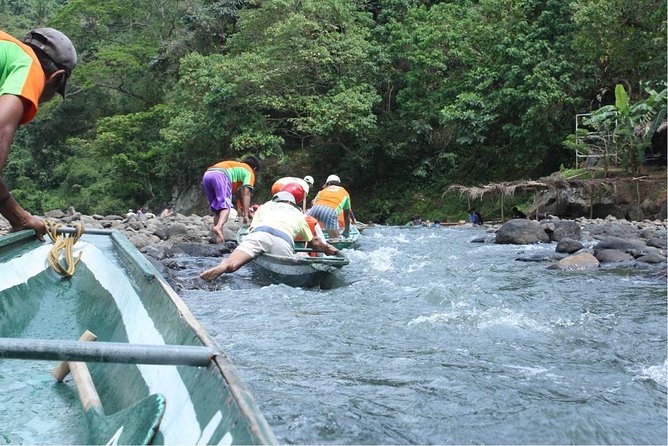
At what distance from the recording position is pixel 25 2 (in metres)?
43.9

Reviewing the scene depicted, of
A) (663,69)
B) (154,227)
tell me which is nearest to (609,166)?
(663,69)

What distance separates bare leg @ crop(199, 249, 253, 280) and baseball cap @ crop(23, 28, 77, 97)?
362 centimetres

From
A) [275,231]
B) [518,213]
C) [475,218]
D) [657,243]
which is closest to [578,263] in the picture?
[657,243]

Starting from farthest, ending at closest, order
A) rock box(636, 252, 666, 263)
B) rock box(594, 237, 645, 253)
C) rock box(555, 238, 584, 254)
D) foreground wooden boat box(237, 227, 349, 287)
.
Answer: rock box(555, 238, 584, 254)
rock box(594, 237, 645, 253)
rock box(636, 252, 666, 263)
foreground wooden boat box(237, 227, 349, 287)

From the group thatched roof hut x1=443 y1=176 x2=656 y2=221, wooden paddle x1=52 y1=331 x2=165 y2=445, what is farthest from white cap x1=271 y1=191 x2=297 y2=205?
thatched roof hut x1=443 y1=176 x2=656 y2=221

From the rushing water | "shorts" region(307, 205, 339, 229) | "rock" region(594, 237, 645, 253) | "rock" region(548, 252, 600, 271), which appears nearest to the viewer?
the rushing water

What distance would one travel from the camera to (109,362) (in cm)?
182

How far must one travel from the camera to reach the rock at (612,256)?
998 centimetres

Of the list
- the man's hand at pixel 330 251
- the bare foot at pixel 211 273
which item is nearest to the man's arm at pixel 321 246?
the man's hand at pixel 330 251

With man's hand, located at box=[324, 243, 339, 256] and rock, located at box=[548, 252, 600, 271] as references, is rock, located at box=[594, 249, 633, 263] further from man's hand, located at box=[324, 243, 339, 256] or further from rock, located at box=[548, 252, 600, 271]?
man's hand, located at box=[324, 243, 339, 256]

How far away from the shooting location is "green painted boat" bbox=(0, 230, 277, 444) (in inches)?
70.0

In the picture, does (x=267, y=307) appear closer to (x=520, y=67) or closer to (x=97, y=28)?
(x=520, y=67)

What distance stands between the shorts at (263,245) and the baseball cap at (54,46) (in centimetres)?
410

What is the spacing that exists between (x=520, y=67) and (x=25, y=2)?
3483 centimetres
